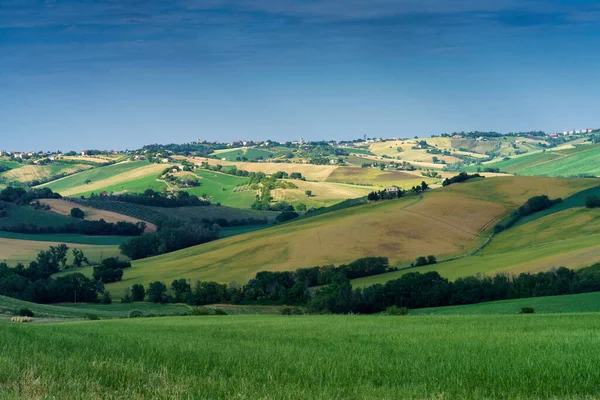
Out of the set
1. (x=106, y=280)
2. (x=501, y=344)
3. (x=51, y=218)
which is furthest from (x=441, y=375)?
(x=51, y=218)

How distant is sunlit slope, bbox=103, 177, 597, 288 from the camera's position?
12231 centimetres

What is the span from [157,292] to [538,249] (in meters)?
58.2

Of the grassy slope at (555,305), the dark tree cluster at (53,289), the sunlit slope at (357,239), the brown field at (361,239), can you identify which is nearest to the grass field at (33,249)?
the brown field at (361,239)

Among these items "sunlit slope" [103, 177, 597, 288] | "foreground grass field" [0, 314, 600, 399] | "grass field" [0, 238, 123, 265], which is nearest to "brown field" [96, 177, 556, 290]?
"sunlit slope" [103, 177, 597, 288]

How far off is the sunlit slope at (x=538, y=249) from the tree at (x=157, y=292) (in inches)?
1139

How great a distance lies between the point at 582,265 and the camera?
85.9 metres

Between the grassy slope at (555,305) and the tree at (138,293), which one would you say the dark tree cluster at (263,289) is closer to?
the tree at (138,293)

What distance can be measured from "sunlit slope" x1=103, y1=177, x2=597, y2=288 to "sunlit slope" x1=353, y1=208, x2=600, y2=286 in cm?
712

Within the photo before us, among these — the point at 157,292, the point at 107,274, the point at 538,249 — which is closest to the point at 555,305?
the point at 538,249

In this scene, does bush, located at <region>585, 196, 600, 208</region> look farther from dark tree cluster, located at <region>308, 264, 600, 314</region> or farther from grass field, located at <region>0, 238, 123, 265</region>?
grass field, located at <region>0, 238, 123, 265</region>

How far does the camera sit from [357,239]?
13012cm

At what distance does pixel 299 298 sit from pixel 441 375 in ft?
275

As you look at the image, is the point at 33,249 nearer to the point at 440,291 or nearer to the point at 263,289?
the point at 263,289

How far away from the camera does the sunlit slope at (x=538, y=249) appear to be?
9194cm
